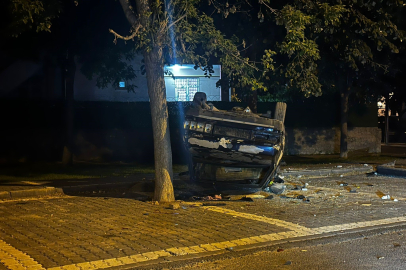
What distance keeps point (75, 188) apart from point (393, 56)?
12736 millimetres

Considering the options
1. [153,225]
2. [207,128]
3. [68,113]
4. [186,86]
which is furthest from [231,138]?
[186,86]

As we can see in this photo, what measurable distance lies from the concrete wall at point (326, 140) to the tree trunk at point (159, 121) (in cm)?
1386

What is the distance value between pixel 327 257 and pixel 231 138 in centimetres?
444

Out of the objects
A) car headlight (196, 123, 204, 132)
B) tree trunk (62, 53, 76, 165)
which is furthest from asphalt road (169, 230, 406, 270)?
tree trunk (62, 53, 76, 165)

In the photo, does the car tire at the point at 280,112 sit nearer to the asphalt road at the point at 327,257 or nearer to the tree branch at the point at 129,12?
the tree branch at the point at 129,12

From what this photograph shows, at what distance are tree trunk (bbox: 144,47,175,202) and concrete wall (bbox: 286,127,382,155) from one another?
13.9m

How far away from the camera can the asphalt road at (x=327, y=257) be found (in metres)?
5.97

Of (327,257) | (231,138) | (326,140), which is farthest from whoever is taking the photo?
(326,140)

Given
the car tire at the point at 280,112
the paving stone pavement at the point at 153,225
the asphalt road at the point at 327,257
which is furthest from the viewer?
the car tire at the point at 280,112

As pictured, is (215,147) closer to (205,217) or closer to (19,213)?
(205,217)

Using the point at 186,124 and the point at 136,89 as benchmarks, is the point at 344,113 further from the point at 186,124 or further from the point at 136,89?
the point at 186,124

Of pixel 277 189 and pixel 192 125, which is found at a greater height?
pixel 192 125

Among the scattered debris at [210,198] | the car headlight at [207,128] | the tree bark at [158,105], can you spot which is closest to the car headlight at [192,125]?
the car headlight at [207,128]

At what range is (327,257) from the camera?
6383 millimetres
